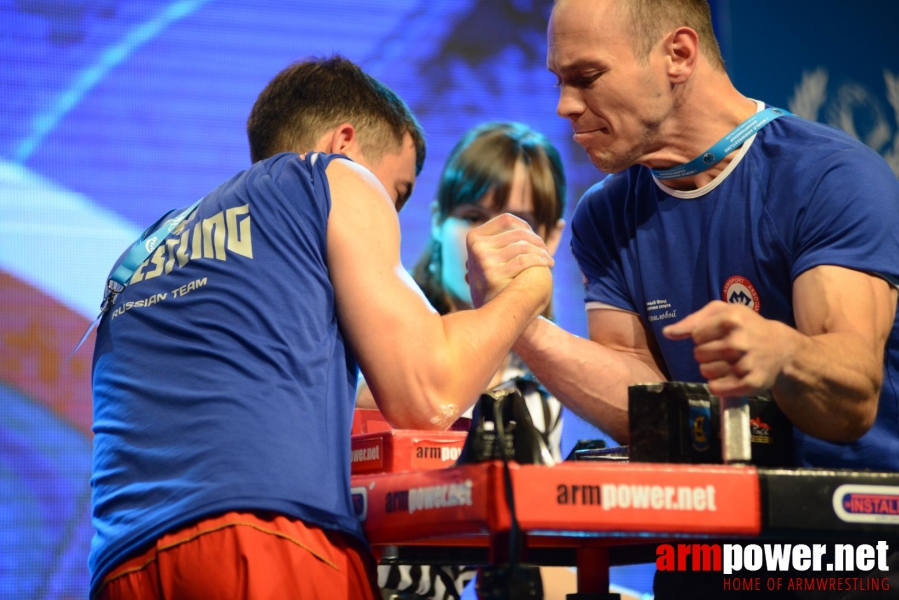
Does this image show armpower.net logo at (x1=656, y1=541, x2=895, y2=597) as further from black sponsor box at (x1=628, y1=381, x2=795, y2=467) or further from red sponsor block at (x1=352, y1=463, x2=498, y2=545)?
red sponsor block at (x1=352, y1=463, x2=498, y2=545)

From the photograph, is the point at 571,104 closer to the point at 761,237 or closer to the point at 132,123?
the point at 761,237

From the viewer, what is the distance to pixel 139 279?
168 cm

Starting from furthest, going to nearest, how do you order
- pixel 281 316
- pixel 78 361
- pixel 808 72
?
pixel 808 72 < pixel 78 361 < pixel 281 316

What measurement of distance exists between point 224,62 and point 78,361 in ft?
3.75

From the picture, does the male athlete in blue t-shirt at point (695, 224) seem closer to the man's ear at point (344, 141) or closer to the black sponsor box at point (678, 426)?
the black sponsor box at point (678, 426)

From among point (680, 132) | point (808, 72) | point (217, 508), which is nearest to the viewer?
point (217, 508)

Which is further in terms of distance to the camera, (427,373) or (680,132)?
(680,132)

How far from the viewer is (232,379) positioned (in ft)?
4.84

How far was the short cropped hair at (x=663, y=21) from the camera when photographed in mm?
2170

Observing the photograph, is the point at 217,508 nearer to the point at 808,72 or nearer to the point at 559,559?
the point at 559,559

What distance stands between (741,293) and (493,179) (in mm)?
1254

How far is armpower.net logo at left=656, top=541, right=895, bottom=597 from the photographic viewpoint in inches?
67.1

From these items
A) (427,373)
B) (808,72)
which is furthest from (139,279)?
(808,72)

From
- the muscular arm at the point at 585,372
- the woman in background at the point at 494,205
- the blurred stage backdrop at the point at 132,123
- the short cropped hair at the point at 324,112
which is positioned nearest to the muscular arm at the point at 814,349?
the muscular arm at the point at 585,372
